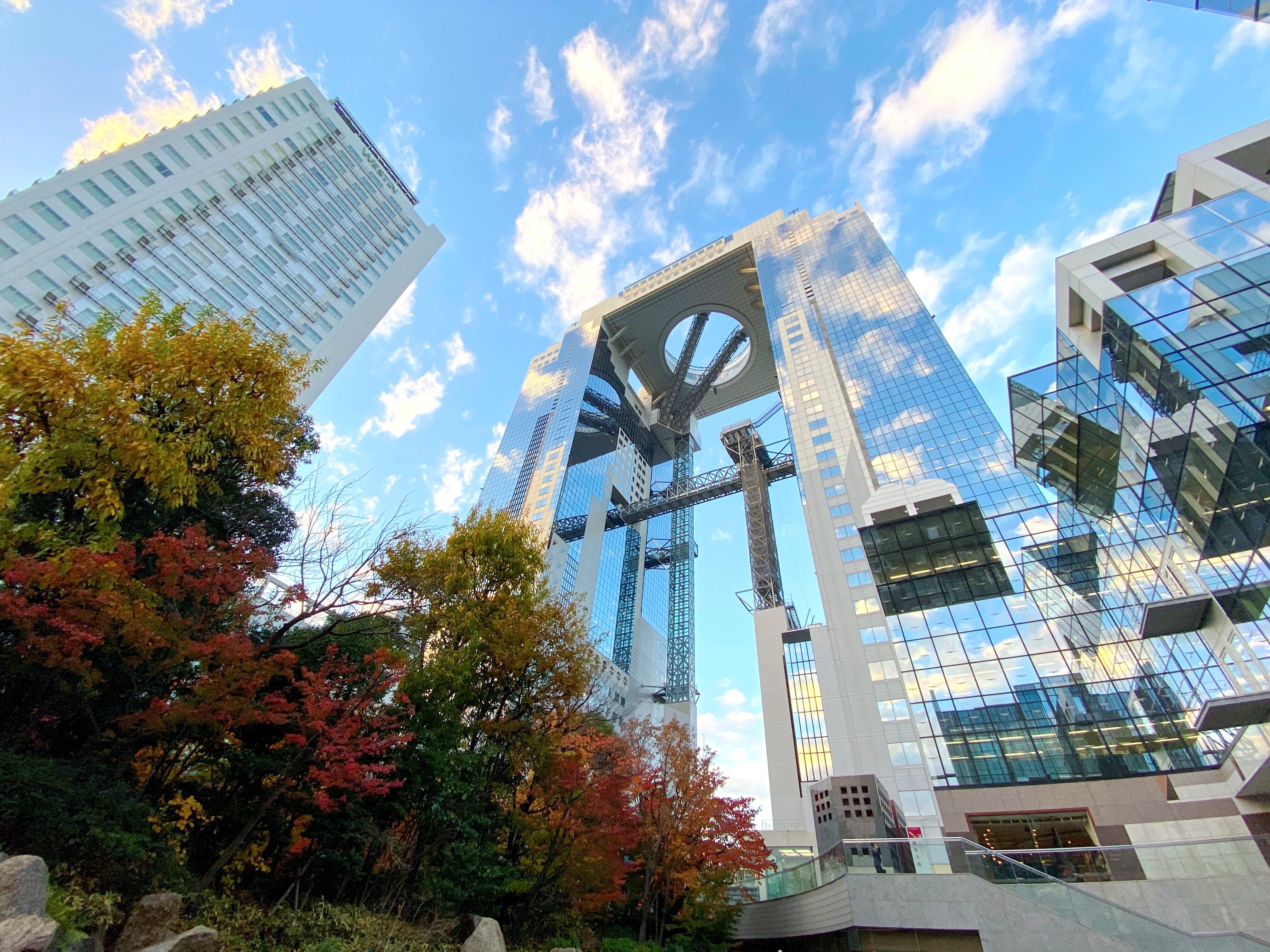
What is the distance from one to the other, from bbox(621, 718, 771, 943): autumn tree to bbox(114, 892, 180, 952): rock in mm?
13192

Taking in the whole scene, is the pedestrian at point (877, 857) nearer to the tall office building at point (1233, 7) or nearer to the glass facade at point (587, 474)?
the tall office building at point (1233, 7)

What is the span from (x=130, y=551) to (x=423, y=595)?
6.61 meters

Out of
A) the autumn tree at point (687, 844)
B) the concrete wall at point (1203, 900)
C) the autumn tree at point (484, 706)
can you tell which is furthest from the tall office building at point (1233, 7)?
the autumn tree at point (687, 844)

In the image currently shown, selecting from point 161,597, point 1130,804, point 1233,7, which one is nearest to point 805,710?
point 1130,804

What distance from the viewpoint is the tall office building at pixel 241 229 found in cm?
3500

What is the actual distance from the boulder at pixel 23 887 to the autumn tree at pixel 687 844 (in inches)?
591

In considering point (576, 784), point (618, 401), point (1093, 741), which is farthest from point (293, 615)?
point (618, 401)

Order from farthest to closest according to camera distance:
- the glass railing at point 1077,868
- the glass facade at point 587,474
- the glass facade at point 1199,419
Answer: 1. the glass facade at point 587,474
2. the glass facade at point 1199,419
3. the glass railing at point 1077,868

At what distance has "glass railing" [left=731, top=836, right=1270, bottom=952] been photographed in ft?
37.4

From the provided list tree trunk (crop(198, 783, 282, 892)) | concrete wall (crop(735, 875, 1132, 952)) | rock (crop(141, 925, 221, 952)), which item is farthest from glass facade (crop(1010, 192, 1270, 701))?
tree trunk (crop(198, 783, 282, 892))

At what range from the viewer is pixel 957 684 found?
30.8m

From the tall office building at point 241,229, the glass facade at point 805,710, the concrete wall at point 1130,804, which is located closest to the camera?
the concrete wall at point 1130,804

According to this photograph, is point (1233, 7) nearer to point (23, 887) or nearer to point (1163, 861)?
point (1163, 861)

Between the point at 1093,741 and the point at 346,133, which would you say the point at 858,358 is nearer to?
the point at 1093,741
